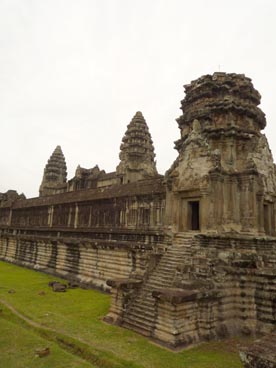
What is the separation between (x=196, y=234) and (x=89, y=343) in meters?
6.27

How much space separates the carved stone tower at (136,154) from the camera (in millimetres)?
40094

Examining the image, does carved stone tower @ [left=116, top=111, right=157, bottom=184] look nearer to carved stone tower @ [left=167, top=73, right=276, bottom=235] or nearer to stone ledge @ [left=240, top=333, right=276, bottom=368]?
carved stone tower @ [left=167, top=73, right=276, bottom=235]

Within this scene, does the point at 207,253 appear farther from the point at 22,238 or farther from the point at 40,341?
the point at 22,238

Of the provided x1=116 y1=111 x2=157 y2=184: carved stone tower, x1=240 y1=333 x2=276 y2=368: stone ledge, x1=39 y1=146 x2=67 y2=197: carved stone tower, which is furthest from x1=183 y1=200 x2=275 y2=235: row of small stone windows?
x1=39 y1=146 x2=67 y2=197: carved stone tower

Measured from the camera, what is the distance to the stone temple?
35.2ft

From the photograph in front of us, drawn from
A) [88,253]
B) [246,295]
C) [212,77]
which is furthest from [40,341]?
[212,77]

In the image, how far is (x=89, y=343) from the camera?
31.3 ft

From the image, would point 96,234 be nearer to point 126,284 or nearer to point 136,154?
point 126,284

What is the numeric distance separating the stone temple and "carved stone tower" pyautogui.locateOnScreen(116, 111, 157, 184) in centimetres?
1782

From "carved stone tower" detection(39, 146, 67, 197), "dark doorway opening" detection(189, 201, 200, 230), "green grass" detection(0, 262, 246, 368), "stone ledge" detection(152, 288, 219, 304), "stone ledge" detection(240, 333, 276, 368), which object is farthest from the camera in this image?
"carved stone tower" detection(39, 146, 67, 197)

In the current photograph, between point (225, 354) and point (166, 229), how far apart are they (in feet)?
21.4

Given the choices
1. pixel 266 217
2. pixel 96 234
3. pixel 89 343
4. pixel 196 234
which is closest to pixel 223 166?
pixel 196 234

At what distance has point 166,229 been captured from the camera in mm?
14852

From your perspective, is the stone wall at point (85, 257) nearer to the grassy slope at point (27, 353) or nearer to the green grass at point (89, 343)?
the green grass at point (89, 343)
